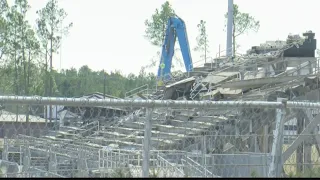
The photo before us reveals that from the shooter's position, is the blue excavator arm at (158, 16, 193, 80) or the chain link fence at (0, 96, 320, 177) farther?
the blue excavator arm at (158, 16, 193, 80)

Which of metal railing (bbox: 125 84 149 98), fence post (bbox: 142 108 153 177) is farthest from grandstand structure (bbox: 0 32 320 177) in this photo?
metal railing (bbox: 125 84 149 98)

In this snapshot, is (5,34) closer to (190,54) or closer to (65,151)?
(190,54)

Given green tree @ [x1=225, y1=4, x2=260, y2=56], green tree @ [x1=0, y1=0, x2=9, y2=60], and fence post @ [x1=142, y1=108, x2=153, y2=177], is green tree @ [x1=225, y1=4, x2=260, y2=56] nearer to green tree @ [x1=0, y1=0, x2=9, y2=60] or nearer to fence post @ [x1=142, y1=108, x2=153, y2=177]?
green tree @ [x1=0, y1=0, x2=9, y2=60]

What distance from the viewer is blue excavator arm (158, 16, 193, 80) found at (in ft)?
151

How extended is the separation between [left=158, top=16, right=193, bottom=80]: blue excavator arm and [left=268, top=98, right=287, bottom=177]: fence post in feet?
124

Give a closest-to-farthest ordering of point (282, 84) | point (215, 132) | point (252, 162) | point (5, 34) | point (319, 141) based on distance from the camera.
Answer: point (252, 162) < point (319, 141) < point (215, 132) < point (282, 84) < point (5, 34)

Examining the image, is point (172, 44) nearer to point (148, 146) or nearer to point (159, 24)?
point (159, 24)

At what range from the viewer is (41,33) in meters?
46.6

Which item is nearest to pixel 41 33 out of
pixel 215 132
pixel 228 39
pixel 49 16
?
pixel 49 16

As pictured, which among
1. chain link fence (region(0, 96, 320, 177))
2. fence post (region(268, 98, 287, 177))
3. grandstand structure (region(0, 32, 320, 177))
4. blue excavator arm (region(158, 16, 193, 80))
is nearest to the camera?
chain link fence (region(0, 96, 320, 177))

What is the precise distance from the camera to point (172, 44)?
47.7m

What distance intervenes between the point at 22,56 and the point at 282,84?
2622 cm

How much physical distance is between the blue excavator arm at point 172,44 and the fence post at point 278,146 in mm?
37693

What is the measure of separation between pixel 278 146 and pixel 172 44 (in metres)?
40.7
